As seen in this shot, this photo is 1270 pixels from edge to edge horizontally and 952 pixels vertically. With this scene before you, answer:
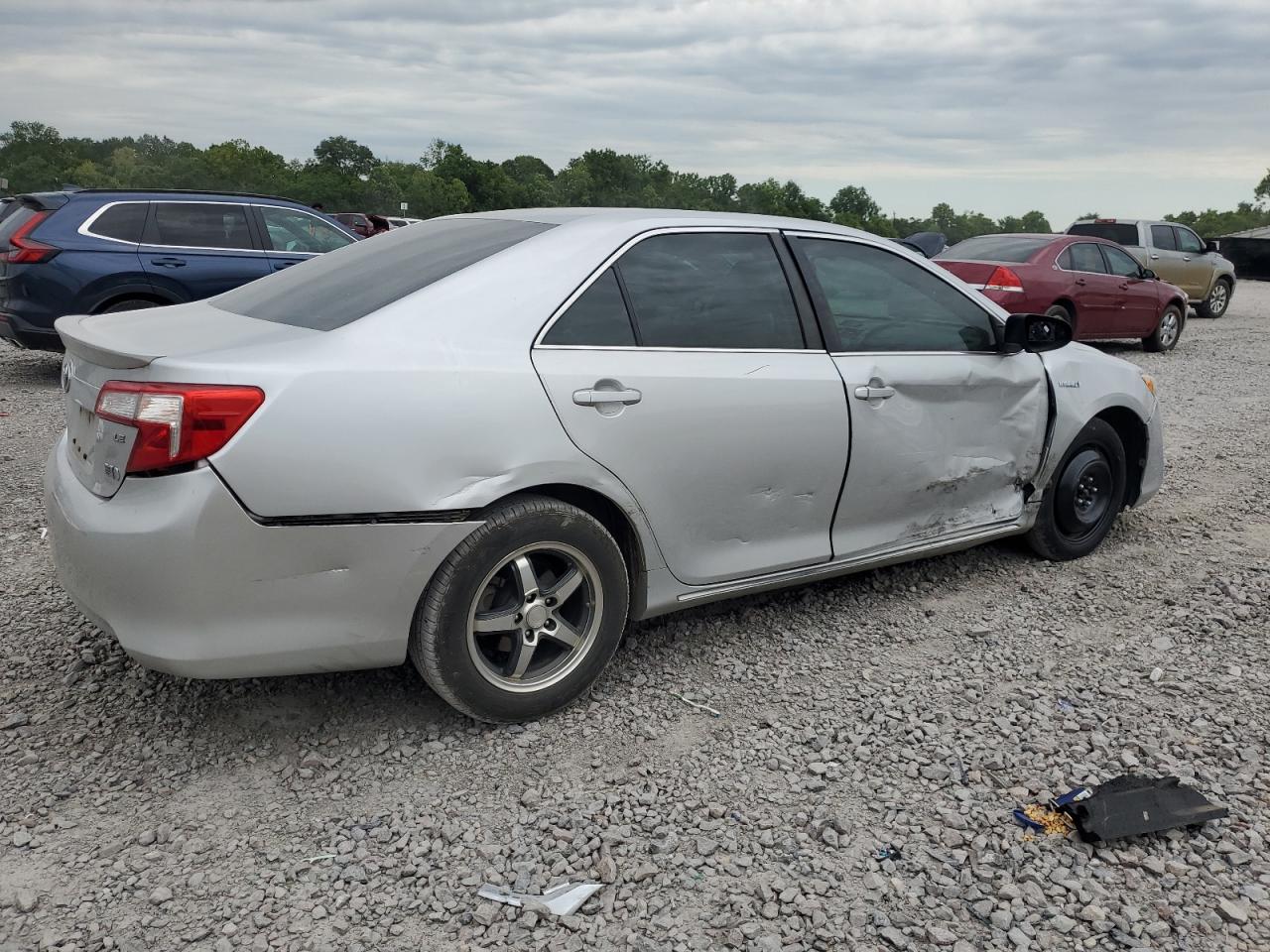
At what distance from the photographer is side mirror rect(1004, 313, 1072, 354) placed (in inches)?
172

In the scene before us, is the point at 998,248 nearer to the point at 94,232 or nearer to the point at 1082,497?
the point at 1082,497

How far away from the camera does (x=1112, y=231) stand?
1770cm

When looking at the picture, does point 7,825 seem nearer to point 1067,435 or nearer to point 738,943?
point 738,943

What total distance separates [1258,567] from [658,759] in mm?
3422

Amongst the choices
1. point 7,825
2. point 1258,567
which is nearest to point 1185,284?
point 1258,567

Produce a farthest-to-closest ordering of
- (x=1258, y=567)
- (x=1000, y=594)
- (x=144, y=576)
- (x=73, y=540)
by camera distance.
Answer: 1. (x=1258, y=567)
2. (x=1000, y=594)
3. (x=73, y=540)
4. (x=144, y=576)

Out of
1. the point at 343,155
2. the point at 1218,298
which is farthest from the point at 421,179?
the point at 1218,298

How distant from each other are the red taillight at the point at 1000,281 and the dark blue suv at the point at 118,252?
742 centimetres

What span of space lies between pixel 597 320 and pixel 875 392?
3.92 ft

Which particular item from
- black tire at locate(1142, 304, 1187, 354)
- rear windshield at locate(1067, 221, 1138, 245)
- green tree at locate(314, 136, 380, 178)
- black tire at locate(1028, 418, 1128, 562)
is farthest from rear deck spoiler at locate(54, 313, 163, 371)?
green tree at locate(314, 136, 380, 178)

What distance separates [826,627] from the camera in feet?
13.7

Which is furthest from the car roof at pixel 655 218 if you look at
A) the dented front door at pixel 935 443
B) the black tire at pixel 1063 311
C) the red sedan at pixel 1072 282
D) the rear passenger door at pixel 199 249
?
the black tire at pixel 1063 311

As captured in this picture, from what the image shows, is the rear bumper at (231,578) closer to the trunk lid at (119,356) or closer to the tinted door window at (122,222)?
the trunk lid at (119,356)

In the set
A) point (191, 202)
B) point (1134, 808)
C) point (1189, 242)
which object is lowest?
point (1134, 808)
